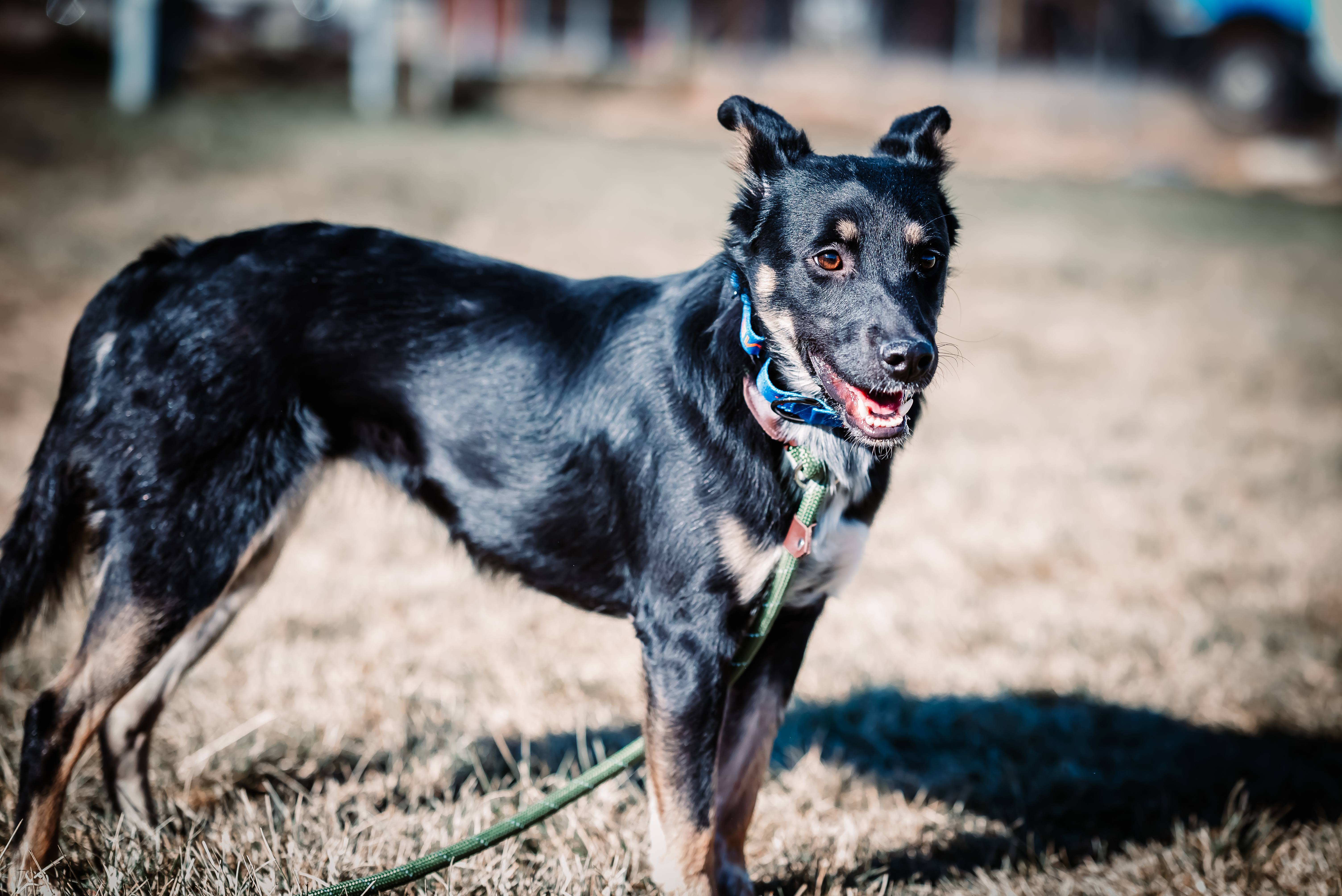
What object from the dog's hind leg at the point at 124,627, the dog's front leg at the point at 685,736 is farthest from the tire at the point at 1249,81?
the dog's hind leg at the point at 124,627

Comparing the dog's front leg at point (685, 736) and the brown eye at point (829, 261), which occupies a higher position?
the brown eye at point (829, 261)

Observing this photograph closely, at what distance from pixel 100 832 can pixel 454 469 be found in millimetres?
1410

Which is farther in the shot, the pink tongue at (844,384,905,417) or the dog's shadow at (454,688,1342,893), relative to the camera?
the dog's shadow at (454,688,1342,893)

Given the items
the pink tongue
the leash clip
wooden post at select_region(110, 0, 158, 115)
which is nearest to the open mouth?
the pink tongue

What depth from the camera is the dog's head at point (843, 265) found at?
247 centimetres

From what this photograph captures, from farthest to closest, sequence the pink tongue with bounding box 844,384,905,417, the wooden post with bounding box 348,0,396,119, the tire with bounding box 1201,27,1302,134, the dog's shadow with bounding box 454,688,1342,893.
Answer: the tire with bounding box 1201,27,1302,134 → the wooden post with bounding box 348,0,396,119 → the dog's shadow with bounding box 454,688,1342,893 → the pink tongue with bounding box 844,384,905,417

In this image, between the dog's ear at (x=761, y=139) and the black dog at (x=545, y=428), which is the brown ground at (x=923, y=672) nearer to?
the black dog at (x=545, y=428)

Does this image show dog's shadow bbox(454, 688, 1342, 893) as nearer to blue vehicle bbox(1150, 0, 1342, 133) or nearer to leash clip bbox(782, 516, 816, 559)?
leash clip bbox(782, 516, 816, 559)

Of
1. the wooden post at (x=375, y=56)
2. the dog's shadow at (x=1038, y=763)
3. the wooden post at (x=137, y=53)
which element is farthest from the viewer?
the wooden post at (x=375, y=56)

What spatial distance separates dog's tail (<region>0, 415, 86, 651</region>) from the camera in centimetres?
283

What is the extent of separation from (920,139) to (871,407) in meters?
0.99

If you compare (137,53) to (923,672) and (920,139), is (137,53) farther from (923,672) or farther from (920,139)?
(920,139)

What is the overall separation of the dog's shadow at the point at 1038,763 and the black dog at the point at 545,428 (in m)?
0.93

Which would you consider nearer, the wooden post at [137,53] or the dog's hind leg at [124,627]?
the dog's hind leg at [124,627]
